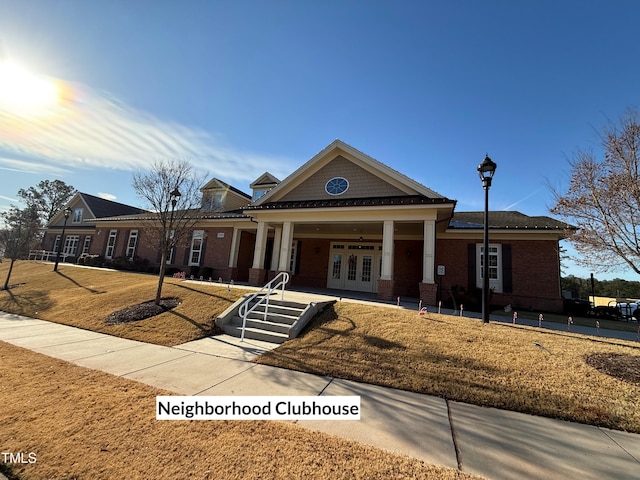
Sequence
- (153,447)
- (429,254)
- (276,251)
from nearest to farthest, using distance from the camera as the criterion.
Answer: (153,447) → (429,254) → (276,251)

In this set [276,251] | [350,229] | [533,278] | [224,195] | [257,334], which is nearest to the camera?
[257,334]

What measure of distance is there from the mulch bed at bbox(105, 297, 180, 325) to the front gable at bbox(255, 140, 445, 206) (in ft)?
24.1

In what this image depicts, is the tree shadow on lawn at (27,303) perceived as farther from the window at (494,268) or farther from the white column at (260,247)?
the window at (494,268)

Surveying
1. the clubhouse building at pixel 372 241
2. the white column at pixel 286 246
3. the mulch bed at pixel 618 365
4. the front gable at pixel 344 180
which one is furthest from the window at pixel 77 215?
the mulch bed at pixel 618 365

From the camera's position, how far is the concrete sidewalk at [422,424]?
110 inches

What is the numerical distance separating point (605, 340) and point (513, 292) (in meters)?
6.57

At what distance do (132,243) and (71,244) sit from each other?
11.3 meters

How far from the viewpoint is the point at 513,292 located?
13.3 m

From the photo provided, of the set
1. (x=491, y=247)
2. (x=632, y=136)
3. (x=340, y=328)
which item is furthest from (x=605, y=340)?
(x=491, y=247)

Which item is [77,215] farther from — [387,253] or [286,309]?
[387,253]

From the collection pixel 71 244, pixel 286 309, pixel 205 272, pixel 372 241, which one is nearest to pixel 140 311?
pixel 286 309

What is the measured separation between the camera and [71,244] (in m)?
28.3

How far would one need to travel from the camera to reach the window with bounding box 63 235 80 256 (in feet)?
91.4

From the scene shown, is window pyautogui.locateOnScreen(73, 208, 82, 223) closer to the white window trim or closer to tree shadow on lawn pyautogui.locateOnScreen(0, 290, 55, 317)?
the white window trim
